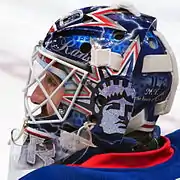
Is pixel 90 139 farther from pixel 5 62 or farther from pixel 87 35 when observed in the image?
pixel 5 62

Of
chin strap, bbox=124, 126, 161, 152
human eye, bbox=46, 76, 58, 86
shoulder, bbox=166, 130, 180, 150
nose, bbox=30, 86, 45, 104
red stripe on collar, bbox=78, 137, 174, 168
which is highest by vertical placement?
human eye, bbox=46, 76, 58, 86

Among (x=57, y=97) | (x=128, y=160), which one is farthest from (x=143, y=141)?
(x=57, y=97)

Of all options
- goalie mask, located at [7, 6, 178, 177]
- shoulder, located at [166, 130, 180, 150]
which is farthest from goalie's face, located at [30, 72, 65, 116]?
shoulder, located at [166, 130, 180, 150]

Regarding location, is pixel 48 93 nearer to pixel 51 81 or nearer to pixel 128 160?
pixel 51 81

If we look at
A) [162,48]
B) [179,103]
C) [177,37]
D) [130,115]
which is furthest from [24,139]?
[177,37]

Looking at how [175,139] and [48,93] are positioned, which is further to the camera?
[175,139]

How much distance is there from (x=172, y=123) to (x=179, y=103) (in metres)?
0.19

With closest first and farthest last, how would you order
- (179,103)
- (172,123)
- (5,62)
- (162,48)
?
1. (162,48)
2. (172,123)
3. (179,103)
4. (5,62)

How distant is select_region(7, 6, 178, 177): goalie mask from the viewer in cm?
138

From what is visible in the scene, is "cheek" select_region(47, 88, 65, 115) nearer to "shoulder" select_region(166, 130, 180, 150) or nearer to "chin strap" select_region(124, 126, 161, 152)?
"chin strap" select_region(124, 126, 161, 152)

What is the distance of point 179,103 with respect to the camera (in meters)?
2.50

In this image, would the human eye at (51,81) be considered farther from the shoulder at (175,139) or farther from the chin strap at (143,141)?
the shoulder at (175,139)

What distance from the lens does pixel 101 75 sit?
54.4 inches

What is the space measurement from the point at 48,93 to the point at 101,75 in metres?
0.13
